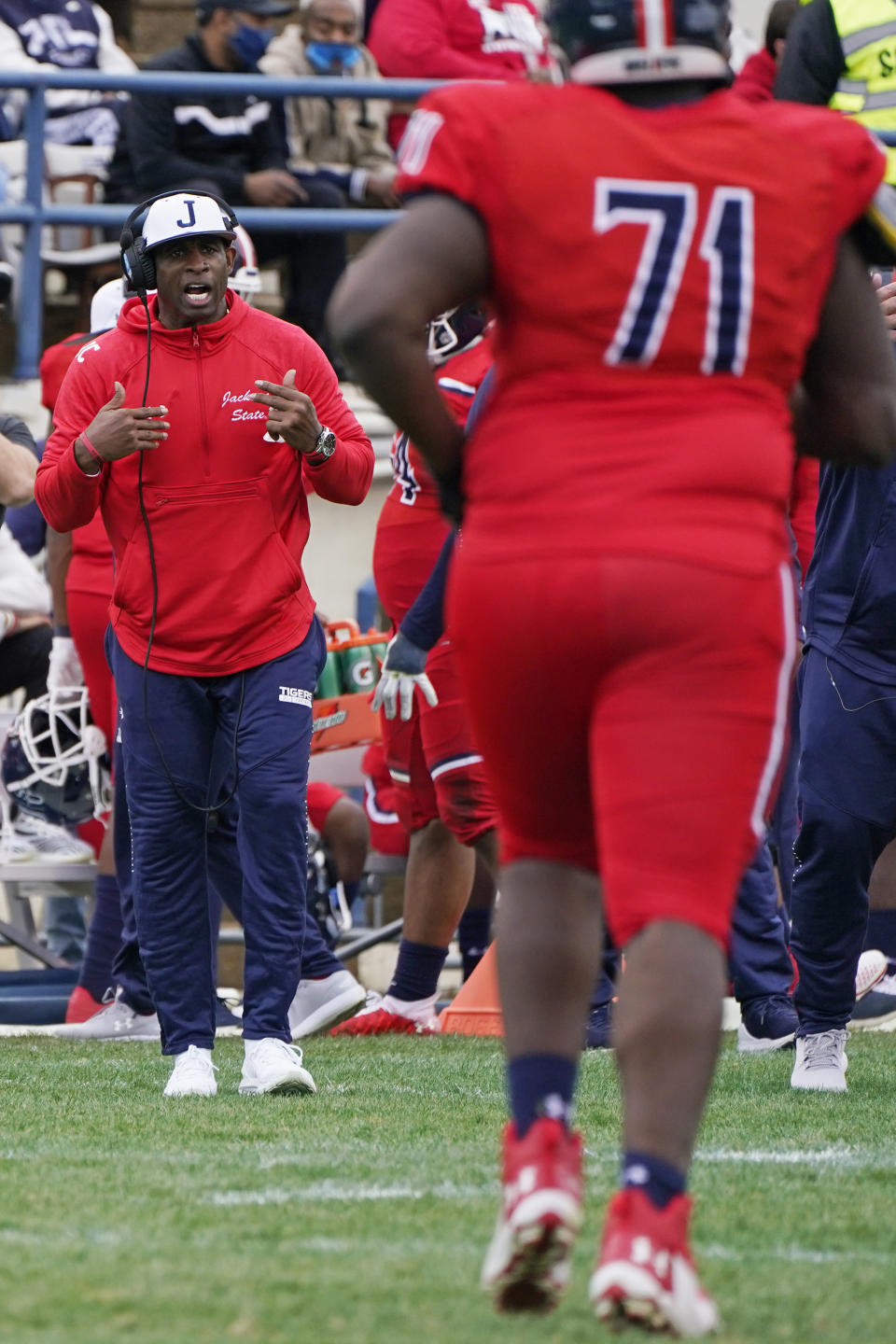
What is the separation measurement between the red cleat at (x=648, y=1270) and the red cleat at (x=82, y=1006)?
183 inches

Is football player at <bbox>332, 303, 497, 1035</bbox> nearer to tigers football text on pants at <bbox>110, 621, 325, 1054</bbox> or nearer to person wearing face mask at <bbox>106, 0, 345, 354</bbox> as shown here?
tigers football text on pants at <bbox>110, 621, 325, 1054</bbox>

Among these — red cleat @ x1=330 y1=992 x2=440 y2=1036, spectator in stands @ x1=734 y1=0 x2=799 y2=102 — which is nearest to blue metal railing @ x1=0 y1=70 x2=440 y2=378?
spectator in stands @ x1=734 y1=0 x2=799 y2=102

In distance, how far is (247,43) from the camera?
10508mm

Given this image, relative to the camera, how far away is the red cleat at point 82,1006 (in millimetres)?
7004

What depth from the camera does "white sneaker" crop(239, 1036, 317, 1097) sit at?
5082 millimetres

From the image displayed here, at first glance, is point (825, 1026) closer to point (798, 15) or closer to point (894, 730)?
point (894, 730)

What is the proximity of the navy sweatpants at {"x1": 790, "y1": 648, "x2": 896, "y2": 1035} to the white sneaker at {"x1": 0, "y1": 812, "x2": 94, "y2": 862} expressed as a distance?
317 centimetres

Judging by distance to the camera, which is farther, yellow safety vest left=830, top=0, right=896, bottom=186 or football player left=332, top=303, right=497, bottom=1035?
yellow safety vest left=830, top=0, right=896, bottom=186

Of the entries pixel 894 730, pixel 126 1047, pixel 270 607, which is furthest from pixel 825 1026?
pixel 126 1047

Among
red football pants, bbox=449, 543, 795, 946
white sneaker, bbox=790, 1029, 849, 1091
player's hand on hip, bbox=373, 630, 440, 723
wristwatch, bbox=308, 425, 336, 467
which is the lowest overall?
white sneaker, bbox=790, 1029, 849, 1091

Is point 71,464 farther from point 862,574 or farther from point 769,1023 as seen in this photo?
point 769,1023

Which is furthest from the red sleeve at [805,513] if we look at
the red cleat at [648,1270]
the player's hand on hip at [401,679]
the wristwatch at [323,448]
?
the red cleat at [648,1270]

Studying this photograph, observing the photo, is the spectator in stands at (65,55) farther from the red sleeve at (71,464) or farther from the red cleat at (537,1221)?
the red cleat at (537,1221)

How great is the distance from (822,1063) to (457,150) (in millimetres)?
3104
